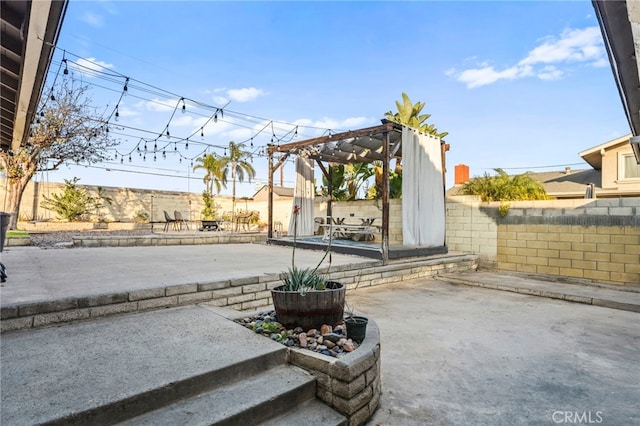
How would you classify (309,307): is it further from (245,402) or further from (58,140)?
(58,140)

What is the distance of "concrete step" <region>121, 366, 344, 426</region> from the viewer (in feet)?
5.33

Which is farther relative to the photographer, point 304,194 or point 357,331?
point 304,194

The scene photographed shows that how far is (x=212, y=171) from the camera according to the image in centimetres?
2208

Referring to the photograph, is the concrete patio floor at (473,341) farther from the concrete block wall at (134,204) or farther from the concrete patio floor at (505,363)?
the concrete block wall at (134,204)

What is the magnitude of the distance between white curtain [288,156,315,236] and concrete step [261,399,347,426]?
7.59 metres

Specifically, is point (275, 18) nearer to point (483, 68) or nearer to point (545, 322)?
point (483, 68)

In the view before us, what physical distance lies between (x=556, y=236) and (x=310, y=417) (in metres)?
7.14

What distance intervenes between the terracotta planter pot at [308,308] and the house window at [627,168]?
15763 millimetres

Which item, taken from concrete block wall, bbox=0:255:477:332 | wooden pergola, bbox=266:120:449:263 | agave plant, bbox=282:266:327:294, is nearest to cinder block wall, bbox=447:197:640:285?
wooden pergola, bbox=266:120:449:263

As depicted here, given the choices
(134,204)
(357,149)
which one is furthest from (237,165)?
(357,149)

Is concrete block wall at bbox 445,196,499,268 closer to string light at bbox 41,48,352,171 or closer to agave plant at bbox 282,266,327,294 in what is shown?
string light at bbox 41,48,352,171

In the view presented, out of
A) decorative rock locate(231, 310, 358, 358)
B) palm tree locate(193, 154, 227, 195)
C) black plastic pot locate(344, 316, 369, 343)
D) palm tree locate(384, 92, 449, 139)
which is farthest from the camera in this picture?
palm tree locate(193, 154, 227, 195)

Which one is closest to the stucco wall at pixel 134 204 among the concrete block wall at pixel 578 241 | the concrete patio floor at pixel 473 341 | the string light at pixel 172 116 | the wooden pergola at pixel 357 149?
the string light at pixel 172 116

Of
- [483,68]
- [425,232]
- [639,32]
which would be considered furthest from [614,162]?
[639,32]
